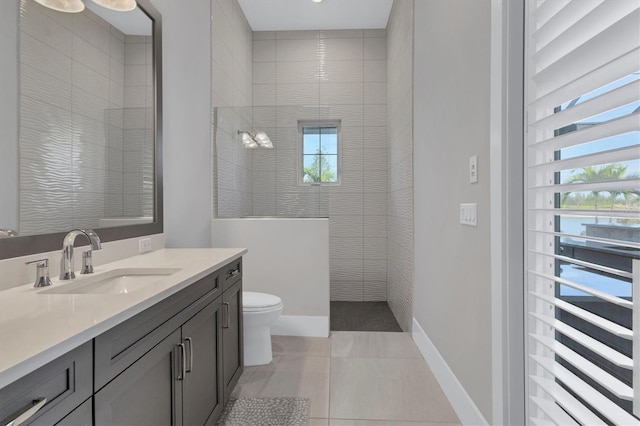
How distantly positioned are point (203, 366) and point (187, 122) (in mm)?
1872

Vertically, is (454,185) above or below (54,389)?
above

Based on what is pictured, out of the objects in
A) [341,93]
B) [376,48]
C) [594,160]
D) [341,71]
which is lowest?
[594,160]

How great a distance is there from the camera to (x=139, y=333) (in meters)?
1.01

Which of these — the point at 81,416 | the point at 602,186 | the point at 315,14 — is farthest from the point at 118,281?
the point at 315,14

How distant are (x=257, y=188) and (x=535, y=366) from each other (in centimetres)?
253

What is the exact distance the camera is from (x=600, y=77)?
829 mm

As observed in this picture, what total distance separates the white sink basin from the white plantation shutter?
4.51ft

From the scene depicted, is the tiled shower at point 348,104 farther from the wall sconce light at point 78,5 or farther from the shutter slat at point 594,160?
the shutter slat at point 594,160

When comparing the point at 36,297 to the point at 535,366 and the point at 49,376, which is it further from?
the point at 535,366

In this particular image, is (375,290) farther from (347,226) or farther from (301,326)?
(301,326)

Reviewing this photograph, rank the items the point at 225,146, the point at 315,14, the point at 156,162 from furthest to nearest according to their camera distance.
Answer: the point at 315,14
the point at 225,146
the point at 156,162

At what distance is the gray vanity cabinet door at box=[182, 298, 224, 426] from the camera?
1.33m

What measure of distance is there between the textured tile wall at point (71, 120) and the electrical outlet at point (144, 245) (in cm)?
17

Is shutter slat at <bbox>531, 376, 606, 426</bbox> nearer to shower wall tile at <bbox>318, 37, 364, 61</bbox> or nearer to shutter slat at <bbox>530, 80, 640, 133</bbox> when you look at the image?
shutter slat at <bbox>530, 80, 640, 133</bbox>
